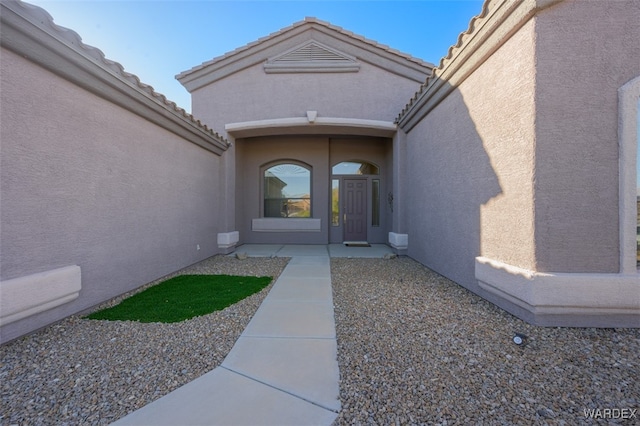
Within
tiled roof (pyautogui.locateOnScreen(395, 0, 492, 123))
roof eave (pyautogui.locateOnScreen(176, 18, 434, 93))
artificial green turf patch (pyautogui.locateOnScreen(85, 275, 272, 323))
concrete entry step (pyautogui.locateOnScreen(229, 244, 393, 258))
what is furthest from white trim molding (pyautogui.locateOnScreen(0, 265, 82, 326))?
roof eave (pyautogui.locateOnScreen(176, 18, 434, 93))

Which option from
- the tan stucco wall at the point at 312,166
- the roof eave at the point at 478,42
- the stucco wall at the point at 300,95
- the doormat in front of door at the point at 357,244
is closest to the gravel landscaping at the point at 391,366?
the roof eave at the point at 478,42

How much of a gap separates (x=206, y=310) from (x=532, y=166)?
15.2ft

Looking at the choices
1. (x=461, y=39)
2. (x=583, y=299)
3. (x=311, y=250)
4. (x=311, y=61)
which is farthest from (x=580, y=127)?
(x=311, y=61)

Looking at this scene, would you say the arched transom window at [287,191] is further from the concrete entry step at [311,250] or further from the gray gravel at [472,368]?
the gray gravel at [472,368]

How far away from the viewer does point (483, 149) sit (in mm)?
3840

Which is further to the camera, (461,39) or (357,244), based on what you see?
(357,244)

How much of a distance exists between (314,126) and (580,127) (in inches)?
249

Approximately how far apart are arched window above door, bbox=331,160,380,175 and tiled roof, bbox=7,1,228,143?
19.7ft

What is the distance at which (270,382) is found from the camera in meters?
2.13

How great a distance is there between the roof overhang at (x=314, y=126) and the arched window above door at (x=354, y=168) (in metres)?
1.82

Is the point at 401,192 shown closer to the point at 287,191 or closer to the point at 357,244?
the point at 357,244

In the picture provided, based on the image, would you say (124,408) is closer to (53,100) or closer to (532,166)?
(53,100)

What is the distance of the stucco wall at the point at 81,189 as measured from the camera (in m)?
2.80

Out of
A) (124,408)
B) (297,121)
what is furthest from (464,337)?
(297,121)
